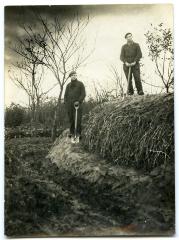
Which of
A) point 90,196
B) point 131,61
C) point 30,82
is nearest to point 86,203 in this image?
point 90,196

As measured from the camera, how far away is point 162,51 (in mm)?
3527

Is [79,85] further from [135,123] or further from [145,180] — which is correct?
[145,180]

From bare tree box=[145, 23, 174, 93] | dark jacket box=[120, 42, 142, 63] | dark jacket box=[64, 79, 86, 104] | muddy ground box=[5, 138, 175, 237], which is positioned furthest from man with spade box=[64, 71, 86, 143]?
bare tree box=[145, 23, 174, 93]

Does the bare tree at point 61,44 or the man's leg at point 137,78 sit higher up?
the bare tree at point 61,44

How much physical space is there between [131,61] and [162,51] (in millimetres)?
273

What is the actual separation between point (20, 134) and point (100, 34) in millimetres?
1085

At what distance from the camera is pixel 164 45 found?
352 cm

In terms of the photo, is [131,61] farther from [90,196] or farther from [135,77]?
[90,196]

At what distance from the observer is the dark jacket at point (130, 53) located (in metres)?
3.51

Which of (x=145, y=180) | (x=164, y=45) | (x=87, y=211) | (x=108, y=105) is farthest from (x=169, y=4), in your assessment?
(x=87, y=211)

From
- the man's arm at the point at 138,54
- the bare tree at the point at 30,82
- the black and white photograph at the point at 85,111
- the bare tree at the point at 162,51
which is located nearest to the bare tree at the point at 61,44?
the black and white photograph at the point at 85,111

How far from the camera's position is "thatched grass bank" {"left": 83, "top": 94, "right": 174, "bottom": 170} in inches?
135

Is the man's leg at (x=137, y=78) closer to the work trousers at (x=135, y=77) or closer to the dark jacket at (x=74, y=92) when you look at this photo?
the work trousers at (x=135, y=77)

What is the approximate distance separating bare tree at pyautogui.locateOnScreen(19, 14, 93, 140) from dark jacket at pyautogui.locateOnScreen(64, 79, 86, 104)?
53 mm
